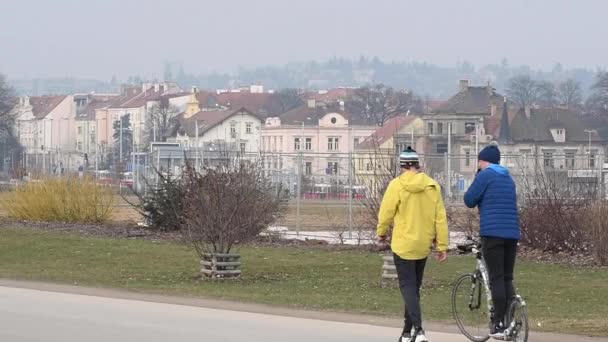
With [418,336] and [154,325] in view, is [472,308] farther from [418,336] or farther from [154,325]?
[154,325]

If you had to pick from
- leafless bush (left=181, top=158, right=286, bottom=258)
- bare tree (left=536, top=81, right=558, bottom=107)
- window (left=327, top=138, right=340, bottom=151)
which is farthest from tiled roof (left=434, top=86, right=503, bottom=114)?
leafless bush (left=181, top=158, right=286, bottom=258)

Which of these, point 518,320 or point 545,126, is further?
point 545,126

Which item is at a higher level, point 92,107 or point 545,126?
point 92,107

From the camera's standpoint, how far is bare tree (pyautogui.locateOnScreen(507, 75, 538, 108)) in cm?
14251

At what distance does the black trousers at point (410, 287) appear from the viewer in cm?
1170

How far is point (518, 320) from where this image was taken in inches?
458

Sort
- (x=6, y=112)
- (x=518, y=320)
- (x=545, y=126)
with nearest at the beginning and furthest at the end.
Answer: (x=518, y=320)
(x=545, y=126)
(x=6, y=112)

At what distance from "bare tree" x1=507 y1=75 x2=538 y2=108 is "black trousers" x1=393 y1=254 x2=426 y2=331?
423 feet

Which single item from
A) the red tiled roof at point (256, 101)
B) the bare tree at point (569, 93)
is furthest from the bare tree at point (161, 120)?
the bare tree at point (569, 93)

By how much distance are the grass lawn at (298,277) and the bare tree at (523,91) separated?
117 metres

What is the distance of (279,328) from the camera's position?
1359 centimetres

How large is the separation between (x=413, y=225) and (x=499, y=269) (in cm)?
93

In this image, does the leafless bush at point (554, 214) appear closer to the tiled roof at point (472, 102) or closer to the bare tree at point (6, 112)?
the tiled roof at point (472, 102)

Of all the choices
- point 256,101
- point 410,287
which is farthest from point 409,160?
point 256,101
